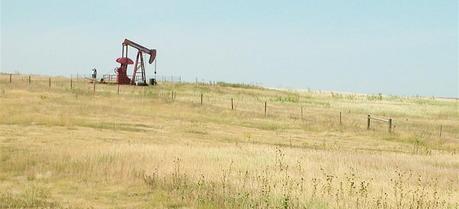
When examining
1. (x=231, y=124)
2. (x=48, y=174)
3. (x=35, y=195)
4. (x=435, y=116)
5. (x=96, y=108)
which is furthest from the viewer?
(x=435, y=116)

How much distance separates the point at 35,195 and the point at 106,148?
6.80 meters

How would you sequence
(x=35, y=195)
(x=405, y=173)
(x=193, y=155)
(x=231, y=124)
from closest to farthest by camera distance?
(x=35, y=195), (x=405, y=173), (x=193, y=155), (x=231, y=124)

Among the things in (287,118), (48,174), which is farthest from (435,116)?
(48,174)

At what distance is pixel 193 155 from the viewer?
18781 millimetres

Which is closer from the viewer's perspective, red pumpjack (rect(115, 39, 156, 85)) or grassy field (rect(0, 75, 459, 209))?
grassy field (rect(0, 75, 459, 209))

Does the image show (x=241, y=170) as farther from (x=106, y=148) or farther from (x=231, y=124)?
(x=231, y=124)

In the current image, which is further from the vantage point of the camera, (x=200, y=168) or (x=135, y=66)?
(x=135, y=66)

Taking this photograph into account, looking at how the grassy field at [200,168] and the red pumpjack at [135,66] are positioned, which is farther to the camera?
the red pumpjack at [135,66]

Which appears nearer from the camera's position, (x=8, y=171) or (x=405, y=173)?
(x=8, y=171)

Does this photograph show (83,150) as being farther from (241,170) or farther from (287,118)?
(287,118)

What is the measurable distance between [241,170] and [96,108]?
28.6 m

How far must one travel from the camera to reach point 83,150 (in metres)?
18.9

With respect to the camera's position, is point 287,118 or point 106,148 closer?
point 106,148

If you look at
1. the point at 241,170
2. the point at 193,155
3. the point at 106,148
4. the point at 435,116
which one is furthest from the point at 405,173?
the point at 435,116
